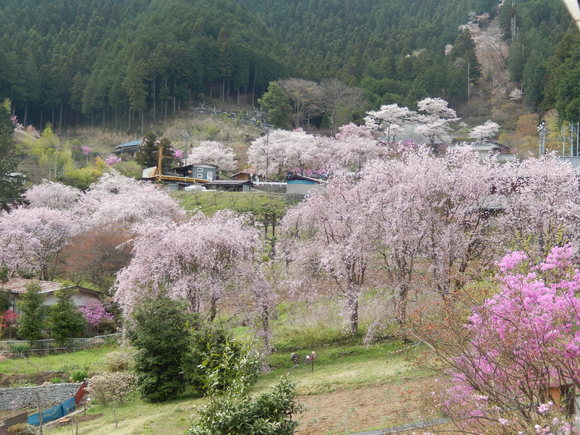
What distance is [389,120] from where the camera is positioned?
200 feet

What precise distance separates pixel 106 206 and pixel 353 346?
68.9 ft

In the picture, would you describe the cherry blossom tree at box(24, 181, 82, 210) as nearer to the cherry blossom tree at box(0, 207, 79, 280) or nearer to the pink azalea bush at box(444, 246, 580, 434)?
the cherry blossom tree at box(0, 207, 79, 280)

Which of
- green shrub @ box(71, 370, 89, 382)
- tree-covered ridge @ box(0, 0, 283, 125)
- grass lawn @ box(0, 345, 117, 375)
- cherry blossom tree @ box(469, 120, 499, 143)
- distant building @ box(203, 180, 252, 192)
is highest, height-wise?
tree-covered ridge @ box(0, 0, 283, 125)

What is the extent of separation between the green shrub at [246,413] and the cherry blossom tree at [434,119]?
53.9 meters

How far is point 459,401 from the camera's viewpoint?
27.2 feet

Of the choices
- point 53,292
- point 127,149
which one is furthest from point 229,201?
point 127,149

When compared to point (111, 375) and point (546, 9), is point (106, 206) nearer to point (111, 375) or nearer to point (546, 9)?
point (111, 375)

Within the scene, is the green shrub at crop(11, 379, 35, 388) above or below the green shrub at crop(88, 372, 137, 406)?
below

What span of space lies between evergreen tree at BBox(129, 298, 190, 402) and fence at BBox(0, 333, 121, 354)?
26.6ft

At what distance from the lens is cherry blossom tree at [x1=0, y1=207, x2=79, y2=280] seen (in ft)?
98.2

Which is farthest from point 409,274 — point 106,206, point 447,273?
point 106,206

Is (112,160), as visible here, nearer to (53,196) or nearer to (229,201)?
(53,196)

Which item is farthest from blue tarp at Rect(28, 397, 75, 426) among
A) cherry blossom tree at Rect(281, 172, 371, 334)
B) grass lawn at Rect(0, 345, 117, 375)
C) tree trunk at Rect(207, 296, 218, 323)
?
cherry blossom tree at Rect(281, 172, 371, 334)

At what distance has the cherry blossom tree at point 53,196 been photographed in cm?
4056
